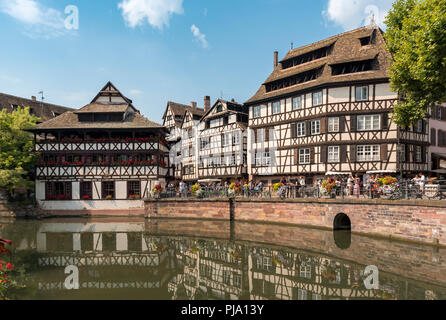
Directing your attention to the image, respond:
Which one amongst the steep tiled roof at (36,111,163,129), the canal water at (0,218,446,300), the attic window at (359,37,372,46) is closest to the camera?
the canal water at (0,218,446,300)

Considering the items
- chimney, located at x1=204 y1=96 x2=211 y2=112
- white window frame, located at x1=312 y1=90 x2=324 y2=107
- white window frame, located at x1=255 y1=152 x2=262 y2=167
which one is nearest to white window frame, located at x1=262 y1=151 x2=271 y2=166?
white window frame, located at x1=255 y1=152 x2=262 y2=167

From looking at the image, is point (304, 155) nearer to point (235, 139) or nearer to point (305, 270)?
point (235, 139)

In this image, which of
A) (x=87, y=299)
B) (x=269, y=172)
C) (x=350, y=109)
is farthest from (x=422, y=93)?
(x=87, y=299)

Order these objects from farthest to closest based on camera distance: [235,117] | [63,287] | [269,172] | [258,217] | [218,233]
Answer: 1. [235,117]
2. [269,172]
3. [258,217]
4. [218,233]
5. [63,287]

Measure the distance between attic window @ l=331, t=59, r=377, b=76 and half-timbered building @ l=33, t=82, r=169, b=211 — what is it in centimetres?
1779

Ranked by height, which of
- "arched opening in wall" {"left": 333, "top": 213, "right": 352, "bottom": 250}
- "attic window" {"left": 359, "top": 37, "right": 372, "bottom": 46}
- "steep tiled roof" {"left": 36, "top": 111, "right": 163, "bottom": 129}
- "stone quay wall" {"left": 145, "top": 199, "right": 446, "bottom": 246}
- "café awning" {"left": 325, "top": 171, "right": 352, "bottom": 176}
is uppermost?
"attic window" {"left": 359, "top": 37, "right": 372, "bottom": 46}

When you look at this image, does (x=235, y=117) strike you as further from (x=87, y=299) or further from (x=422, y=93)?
(x=87, y=299)

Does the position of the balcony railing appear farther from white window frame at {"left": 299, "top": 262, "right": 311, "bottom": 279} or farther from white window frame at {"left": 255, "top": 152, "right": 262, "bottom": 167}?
white window frame at {"left": 299, "top": 262, "right": 311, "bottom": 279}

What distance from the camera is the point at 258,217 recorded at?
27.1 m

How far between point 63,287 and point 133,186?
74.3 ft

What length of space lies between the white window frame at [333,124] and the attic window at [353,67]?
4.17m

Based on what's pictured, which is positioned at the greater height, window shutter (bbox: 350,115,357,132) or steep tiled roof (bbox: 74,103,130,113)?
steep tiled roof (bbox: 74,103,130,113)

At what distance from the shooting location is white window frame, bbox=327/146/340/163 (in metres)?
28.7

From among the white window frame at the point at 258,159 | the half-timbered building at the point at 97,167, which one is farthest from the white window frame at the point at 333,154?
the half-timbered building at the point at 97,167
